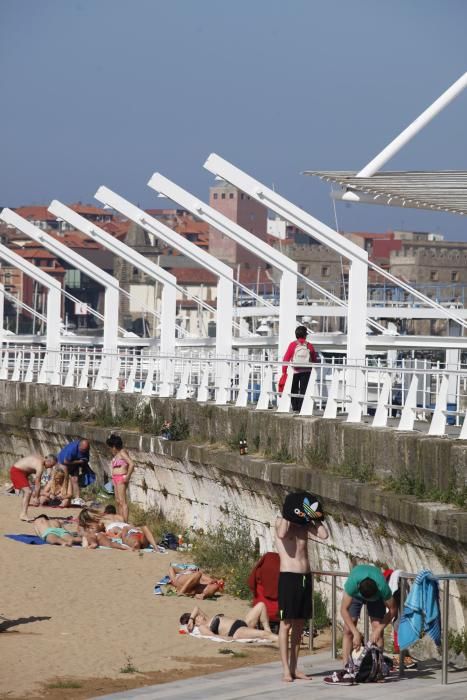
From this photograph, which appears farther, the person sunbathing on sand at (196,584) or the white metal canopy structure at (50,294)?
the white metal canopy structure at (50,294)

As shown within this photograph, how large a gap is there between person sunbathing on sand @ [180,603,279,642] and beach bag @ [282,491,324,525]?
3567mm

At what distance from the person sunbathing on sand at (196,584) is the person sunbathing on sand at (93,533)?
8.85ft

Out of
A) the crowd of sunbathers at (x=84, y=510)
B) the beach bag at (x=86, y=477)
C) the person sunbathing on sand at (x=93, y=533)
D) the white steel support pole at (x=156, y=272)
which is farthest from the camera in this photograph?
the white steel support pole at (x=156, y=272)

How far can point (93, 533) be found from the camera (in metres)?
21.4

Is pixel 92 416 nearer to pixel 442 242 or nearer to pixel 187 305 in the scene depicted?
pixel 187 305

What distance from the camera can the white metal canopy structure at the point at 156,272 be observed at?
102 ft

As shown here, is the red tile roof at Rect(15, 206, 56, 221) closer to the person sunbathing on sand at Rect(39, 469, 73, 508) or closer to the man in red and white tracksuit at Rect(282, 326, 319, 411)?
the person sunbathing on sand at Rect(39, 469, 73, 508)

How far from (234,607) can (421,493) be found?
4.25m

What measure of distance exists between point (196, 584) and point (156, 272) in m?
13.8

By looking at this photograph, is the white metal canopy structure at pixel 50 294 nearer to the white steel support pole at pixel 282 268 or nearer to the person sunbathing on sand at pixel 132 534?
the white steel support pole at pixel 282 268

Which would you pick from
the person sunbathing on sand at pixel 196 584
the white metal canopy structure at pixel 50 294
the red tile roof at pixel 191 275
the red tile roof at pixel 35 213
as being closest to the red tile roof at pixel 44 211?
the red tile roof at pixel 35 213

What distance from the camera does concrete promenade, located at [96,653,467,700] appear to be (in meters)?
11.2

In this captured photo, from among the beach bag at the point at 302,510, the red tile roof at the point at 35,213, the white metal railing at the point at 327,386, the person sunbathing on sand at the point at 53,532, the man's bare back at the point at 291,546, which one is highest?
the red tile roof at the point at 35,213

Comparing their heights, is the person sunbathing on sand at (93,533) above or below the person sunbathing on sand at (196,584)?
above
